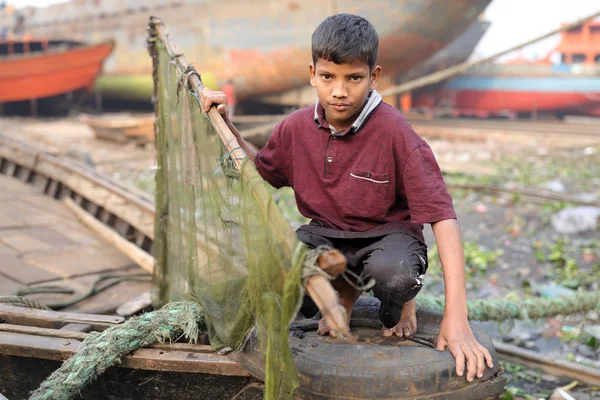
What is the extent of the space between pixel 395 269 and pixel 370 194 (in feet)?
1.01

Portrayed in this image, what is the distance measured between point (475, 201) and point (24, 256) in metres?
5.35

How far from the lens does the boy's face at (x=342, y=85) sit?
1932 mm

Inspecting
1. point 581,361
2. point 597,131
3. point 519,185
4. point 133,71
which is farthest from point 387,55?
point 581,361

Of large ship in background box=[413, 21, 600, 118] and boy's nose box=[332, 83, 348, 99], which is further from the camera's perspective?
large ship in background box=[413, 21, 600, 118]

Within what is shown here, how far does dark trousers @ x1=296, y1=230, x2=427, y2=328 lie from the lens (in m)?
1.91

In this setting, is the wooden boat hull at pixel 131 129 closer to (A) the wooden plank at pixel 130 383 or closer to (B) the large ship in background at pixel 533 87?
(B) the large ship in background at pixel 533 87

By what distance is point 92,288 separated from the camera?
3314 millimetres

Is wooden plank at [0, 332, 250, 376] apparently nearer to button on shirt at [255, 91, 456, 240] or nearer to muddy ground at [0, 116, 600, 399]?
button on shirt at [255, 91, 456, 240]

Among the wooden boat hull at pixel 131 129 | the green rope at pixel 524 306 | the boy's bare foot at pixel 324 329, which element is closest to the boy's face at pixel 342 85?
the boy's bare foot at pixel 324 329

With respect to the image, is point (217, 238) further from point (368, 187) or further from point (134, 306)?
point (134, 306)

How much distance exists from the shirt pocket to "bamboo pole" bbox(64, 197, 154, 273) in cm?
197

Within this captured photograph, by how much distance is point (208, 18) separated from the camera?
49.8 feet

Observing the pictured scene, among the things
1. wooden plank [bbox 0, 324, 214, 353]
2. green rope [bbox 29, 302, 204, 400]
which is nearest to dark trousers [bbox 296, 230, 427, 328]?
wooden plank [bbox 0, 324, 214, 353]

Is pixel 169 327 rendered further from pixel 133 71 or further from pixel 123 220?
pixel 133 71
